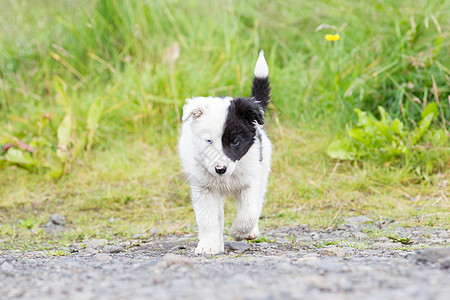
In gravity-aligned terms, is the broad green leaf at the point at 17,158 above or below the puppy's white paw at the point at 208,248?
below

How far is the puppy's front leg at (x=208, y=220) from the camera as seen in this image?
3600mm

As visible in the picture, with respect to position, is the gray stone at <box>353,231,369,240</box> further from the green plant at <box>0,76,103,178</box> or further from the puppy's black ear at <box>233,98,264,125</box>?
the green plant at <box>0,76,103,178</box>

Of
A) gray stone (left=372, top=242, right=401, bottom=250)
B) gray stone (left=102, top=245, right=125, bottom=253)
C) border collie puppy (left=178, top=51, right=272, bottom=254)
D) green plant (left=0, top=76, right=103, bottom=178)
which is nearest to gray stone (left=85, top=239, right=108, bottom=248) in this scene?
gray stone (left=102, top=245, right=125, bottom=253)

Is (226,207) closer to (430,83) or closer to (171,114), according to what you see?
(171,114)

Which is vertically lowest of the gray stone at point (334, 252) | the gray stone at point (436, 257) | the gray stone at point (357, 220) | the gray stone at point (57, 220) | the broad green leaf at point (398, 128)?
the gray stone at point (57, 220)

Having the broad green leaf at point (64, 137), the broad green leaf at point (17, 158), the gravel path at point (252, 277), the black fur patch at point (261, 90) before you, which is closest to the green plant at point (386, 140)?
the black fur patch at point (261, 90)

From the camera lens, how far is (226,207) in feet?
17.5

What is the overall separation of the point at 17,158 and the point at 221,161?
10.6 ft

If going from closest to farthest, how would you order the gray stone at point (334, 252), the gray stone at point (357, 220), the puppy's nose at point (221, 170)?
1. the gray stone at point (334, 252)
2. the puppy's nose at point (221, 170)
3. the gray stone at point (357, 220)

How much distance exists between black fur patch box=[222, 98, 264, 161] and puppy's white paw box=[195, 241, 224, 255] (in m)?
0.58

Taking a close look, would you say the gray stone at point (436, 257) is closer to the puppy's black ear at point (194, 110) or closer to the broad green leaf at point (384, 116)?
the puppy's black ear at point (194, 110)

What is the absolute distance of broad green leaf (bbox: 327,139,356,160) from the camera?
5545 mm

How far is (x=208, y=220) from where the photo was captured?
3.66 meters

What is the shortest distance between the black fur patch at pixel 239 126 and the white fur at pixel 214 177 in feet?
0.12
